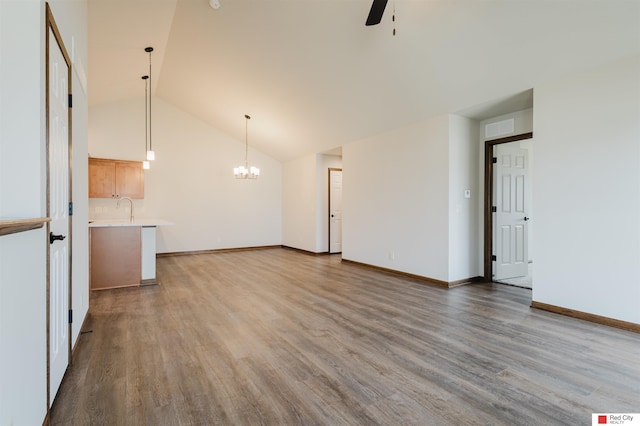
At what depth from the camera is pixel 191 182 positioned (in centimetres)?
802

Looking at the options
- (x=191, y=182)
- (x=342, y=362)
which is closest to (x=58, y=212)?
(x=342, y=362)

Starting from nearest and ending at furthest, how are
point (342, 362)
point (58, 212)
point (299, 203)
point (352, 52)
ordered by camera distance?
point (58, 212) → point (342, 362) → point (352, 52) → point (299, 203)

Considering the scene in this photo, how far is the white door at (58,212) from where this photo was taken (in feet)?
5.97

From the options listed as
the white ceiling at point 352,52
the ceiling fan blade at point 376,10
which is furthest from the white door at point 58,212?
the white ceiling at point 352,52

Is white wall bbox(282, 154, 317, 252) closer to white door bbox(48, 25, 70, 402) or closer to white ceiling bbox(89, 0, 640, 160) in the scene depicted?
white ceiling bbox(89, 0, 640, 160)

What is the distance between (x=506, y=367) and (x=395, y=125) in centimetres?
399

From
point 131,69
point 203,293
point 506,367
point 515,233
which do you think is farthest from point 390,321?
point 131,69

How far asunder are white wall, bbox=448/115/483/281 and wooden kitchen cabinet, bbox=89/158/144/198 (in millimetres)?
6291

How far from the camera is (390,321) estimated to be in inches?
127

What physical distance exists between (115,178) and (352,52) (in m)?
5.53

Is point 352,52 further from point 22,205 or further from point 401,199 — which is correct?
point 22,205

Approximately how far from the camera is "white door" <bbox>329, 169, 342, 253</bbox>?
7.98m

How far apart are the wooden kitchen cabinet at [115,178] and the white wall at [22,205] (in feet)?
18.9

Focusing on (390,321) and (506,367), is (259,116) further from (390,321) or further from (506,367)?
(506,367)
